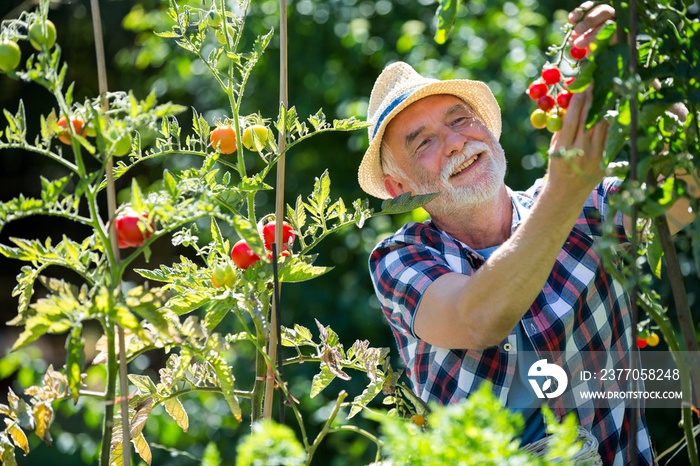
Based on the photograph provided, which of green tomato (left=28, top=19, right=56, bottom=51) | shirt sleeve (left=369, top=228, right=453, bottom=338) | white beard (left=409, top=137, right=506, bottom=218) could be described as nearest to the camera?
green tomato (left=28, top=19, right=56, bottom=51)

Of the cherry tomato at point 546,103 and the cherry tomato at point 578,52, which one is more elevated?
the cherry tomato at point 578,52

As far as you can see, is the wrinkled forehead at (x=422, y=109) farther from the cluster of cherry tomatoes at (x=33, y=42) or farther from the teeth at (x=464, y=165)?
the cluster of cherry tomatoes at (x=33, y=42)

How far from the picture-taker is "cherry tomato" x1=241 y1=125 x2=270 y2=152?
1055 mm

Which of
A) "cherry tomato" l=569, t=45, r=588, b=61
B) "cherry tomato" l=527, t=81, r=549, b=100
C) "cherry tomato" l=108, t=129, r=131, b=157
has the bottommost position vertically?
"cherry tomato" l=108, t=129, r=131, b=157

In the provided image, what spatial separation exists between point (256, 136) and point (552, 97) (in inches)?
14.4

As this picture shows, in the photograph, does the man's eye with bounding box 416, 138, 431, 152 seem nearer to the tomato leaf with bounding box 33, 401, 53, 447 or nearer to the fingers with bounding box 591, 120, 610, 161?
the fingers with bounding box 591, 120, 610, 161

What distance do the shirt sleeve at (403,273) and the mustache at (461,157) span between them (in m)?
0.17

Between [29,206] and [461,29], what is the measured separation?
2379 millimetres

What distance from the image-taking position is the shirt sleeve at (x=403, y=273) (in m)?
1.39

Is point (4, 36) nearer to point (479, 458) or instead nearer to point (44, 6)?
point (44, 6)

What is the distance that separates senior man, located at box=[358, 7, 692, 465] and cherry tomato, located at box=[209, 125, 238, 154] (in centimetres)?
39

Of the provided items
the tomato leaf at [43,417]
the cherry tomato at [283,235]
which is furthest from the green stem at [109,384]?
the cherry tomato at [283,235]

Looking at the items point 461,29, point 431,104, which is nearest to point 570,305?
point 431,104

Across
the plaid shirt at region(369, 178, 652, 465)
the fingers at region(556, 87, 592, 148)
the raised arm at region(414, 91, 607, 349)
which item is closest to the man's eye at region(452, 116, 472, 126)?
the plaid shirt at region(369, 178, 652, 465)
